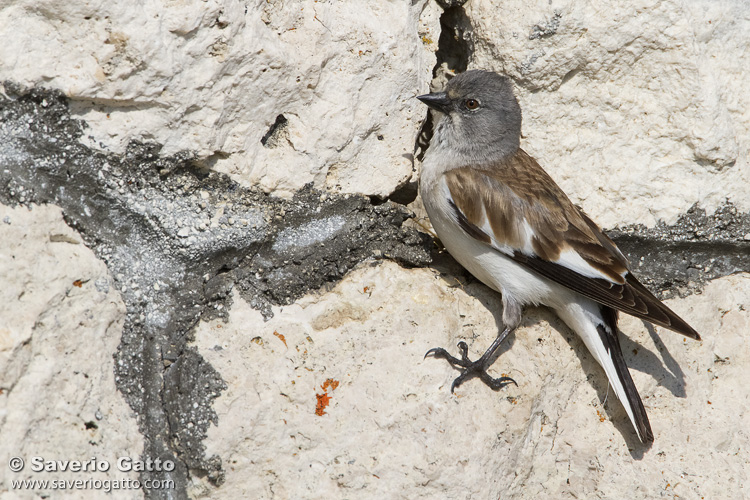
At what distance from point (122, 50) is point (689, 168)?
260cm

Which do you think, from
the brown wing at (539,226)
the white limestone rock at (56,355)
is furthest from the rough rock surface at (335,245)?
the brown wing at (539,226)

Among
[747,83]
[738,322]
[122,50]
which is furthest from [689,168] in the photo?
[122,50]

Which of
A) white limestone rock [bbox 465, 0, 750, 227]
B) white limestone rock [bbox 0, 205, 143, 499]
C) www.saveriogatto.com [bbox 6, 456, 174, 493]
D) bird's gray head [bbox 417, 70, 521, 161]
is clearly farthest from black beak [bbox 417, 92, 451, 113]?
www.saveriogatto.com [bbox 6, 456, 174, 493]

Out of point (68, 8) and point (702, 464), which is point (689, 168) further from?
point (68, 8)

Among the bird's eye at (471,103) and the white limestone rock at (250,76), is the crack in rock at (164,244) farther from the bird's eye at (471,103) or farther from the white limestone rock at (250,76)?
the bird's eye at (471,103)

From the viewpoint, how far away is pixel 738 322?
10.6ft

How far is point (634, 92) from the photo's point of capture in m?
3.26

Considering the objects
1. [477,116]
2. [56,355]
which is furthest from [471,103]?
[56,355]

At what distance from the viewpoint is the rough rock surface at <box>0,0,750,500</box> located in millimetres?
2273

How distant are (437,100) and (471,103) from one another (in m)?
0.23

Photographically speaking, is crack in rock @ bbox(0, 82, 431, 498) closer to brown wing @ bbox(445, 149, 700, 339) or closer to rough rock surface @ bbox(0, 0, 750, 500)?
rough rock surface @ bbox(0, 0, 750, 500)

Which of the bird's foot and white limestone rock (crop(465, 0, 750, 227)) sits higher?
white limestone rock (crop(465, 0, 750, 227))

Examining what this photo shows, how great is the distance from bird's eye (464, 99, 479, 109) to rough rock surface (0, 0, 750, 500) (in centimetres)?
18

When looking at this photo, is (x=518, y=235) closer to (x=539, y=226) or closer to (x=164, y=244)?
(x=539, y=226)
